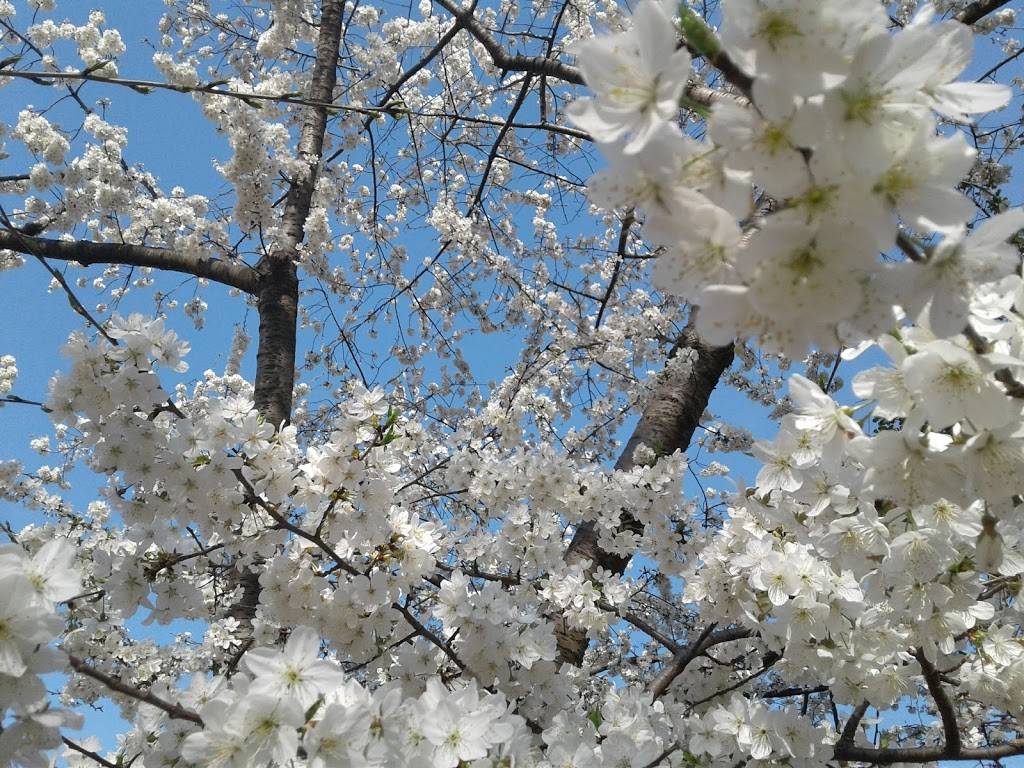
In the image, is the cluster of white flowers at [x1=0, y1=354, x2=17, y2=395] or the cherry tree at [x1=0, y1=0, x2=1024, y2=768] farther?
the cluster of white flowers at [x1=0, y1=354, x2=17, y2=395]

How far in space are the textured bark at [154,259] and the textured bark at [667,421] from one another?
8.82 feet

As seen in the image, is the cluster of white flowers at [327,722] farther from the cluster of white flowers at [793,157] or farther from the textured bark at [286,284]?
the textured bark at [286,284]


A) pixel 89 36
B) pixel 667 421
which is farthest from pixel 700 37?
pixel 89 36

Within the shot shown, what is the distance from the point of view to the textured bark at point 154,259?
4.27 metres

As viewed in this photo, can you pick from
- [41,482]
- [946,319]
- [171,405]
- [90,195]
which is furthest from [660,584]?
[41,482]

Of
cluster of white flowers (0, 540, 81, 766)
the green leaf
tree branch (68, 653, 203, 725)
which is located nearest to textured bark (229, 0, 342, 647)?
tree branch (68, 653, 203, 725)

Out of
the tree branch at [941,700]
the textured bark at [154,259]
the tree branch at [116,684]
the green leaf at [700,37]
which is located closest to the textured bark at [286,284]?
the textured bark at [154,259]

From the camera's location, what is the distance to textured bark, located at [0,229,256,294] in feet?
14.0

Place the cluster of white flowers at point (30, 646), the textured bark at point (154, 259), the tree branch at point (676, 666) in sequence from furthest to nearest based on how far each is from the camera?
the textured bark at point (154, 259) < the tree branch at point (676, 666) < the cluster of white flowers at point (30, 646)

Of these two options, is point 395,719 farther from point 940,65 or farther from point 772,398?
point 772,398

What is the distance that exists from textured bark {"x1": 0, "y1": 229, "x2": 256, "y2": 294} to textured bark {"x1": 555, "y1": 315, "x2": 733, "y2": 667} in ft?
8.82

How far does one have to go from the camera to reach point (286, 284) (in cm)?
454

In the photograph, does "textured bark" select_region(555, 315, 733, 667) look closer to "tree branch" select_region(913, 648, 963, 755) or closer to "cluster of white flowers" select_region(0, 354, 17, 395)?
"tree branch" select_region(913, 648, 963, 755)

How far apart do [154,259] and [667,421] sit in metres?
3.46
